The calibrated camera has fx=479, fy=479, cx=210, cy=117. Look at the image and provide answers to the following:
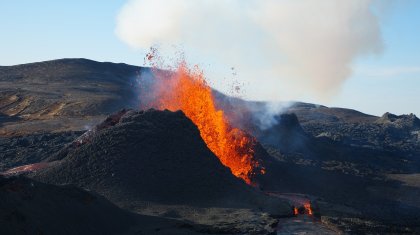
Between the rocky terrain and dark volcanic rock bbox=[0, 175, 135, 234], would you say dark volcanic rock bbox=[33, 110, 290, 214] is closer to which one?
the rocky terrain

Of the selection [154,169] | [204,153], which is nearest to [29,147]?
[154,169]

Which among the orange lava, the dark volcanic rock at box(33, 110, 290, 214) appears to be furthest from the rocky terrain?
the orange lava

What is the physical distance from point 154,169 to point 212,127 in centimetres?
1210

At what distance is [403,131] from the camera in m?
92.3

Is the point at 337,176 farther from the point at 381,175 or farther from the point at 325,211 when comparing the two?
the point at 325,211

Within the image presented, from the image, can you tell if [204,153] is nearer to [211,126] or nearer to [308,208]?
[308,208]

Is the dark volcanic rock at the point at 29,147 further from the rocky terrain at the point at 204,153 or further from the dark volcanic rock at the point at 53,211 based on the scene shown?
the dark volcanic rock at the point at 53,211

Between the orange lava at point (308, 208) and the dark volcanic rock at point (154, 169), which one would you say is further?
the orange lava at point (308, 208)

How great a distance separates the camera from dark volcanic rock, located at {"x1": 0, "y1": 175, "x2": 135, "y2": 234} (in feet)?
57.4

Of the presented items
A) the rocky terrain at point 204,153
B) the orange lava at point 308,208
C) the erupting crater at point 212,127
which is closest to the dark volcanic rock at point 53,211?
the rocky terrain at point 204,153

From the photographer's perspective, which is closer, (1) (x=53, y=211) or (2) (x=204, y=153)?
(1) (x=53, y=211)

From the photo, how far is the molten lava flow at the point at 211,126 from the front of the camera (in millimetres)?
37844

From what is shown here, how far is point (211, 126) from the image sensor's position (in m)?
39.0

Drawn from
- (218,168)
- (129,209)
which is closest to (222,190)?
(218,168)
